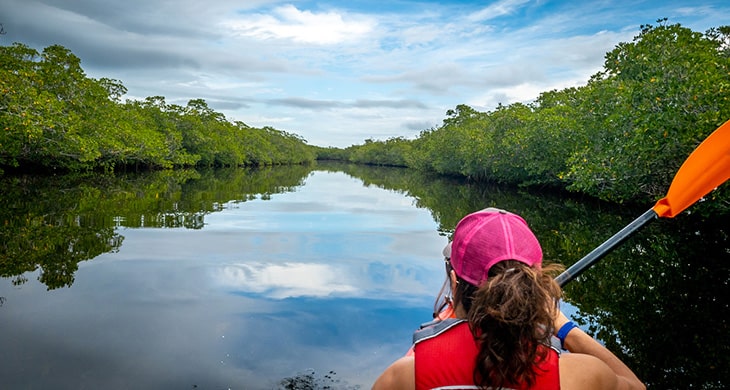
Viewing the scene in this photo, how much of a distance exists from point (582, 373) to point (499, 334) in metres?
0.30

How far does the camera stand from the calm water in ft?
12.8

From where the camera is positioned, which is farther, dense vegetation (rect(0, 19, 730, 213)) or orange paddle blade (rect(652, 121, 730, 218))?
dense vegetation (rect(0, 19, 730, 213))

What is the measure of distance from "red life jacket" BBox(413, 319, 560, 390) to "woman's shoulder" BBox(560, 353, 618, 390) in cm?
4

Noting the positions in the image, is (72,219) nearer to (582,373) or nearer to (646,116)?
(582,373)

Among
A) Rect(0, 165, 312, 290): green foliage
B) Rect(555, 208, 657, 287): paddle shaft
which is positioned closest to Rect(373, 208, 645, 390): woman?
A: Rect(555, 208, 657, 287): paddle shaft

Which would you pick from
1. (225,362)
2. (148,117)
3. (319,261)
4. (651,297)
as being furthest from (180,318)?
(148,117)

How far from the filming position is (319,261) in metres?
7.91

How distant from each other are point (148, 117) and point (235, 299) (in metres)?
38.2

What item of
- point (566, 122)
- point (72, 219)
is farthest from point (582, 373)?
point (566, 122)

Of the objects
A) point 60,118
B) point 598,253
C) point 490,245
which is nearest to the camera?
point 490,245

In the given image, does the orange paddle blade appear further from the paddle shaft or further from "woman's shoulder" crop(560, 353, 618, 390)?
"woman's shoulder" crop(560, 353, 618, 390)

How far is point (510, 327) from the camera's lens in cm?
121

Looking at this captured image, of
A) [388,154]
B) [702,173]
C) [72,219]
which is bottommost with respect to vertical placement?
[72,219]

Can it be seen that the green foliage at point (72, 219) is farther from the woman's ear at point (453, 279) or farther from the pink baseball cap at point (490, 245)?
the pink baseball cap at point (490, 245)
